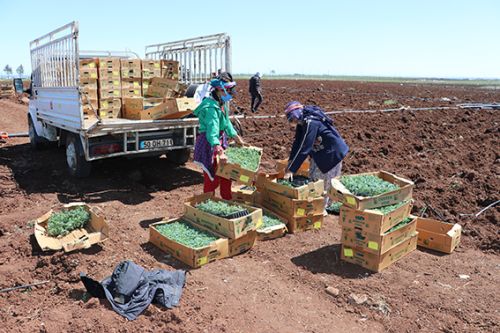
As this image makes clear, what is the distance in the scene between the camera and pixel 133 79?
8.62m

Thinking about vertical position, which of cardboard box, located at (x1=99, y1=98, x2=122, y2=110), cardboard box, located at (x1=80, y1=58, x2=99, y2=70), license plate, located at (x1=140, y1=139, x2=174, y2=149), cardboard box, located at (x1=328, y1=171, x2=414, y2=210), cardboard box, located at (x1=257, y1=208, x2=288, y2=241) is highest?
cardboard box, located at (x1=80, y1=58, x2=99, y2=70)

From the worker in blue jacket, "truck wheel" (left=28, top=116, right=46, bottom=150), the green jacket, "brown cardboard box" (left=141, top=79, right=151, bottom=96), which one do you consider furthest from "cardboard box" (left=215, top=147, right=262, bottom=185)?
"truck wheel" (left=28, top=116, right=46, bottom=150)

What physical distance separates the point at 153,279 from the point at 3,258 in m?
2.09

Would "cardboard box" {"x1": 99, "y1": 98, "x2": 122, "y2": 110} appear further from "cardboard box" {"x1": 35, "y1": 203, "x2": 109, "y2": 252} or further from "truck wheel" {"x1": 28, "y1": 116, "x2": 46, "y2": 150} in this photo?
"truck wheel" {"x1": 28, "y1": 116, "x2": 46, "y2": 150}

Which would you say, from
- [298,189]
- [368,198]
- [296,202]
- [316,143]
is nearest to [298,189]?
[298,189]

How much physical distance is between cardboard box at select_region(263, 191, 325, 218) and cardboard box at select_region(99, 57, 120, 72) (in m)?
3.96

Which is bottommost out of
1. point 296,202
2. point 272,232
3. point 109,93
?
point 272,232

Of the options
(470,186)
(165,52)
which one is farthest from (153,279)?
(165,52)

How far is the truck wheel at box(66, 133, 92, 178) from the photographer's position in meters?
Answer: 7.84

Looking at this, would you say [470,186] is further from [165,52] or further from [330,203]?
[165,52]

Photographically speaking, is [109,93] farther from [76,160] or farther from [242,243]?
[242,243]

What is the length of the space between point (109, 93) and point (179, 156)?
6.80 feet

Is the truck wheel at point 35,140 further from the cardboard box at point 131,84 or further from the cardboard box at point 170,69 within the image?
the cardboard box at point 170,69

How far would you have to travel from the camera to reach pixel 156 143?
25.5 feet
